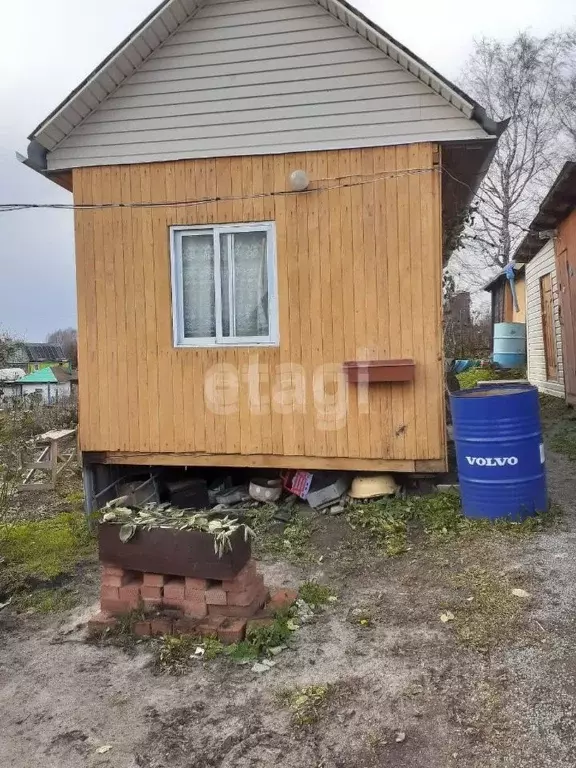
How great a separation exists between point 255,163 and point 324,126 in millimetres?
752

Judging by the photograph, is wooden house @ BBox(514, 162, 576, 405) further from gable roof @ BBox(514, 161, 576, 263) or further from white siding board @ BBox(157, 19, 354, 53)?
white siding board @ BBox(157, 19, 354, 53)

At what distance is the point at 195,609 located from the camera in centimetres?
360

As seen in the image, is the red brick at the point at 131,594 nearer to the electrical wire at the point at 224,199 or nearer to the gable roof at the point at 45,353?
the electrical wire at the point at 224,199

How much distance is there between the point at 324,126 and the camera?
595cm

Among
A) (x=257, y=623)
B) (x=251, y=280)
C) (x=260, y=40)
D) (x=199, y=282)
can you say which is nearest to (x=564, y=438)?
(x=251, y=280)

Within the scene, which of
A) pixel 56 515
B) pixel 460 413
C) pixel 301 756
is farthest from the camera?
pixel 56 515

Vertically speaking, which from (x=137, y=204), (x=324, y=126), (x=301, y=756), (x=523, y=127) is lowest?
(x=301, y=756)

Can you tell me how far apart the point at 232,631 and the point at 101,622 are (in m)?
0.88

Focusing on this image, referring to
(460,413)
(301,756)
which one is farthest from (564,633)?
(460,413)

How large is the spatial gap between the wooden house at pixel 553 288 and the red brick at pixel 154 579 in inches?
268

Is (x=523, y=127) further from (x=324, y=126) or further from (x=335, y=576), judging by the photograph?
(x=335, y=576)

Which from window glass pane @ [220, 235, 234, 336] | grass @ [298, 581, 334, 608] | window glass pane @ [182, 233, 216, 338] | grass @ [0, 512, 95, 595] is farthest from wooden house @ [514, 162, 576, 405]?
grass @ [0, 512, 95, 595]

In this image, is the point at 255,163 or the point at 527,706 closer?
the point at 527,706

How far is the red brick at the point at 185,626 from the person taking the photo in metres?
3.56
